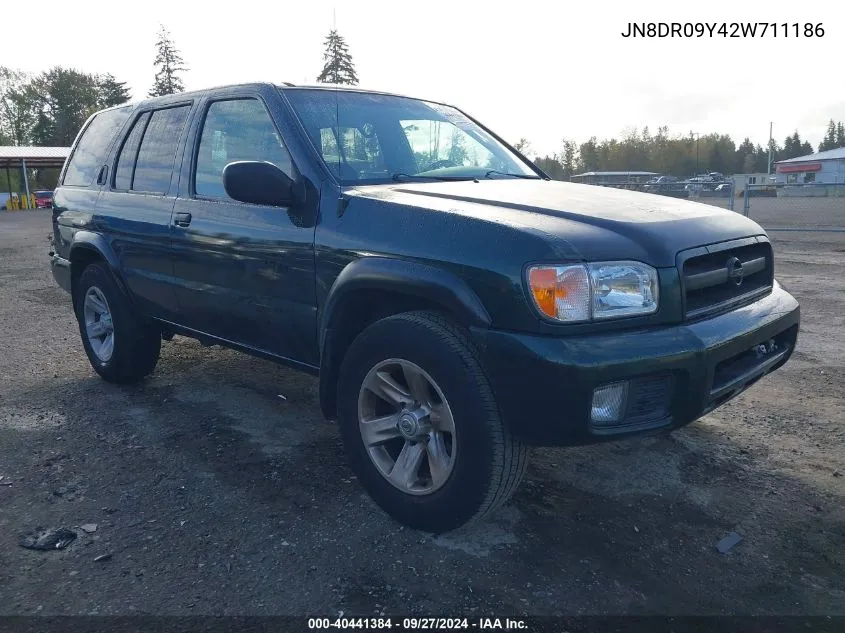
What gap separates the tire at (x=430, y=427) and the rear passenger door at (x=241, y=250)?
0.50 m

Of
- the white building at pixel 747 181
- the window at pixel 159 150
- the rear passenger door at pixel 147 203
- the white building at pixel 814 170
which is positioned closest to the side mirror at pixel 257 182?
the rear passenger door at pixel 147 203

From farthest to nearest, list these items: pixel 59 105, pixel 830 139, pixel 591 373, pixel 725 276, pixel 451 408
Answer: pixel 830 139, pixel 59 105, pixel 725 276, pixel 451 408, pixel 591 373

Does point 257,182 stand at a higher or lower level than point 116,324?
higher

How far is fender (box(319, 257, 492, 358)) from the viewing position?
258 centimetres

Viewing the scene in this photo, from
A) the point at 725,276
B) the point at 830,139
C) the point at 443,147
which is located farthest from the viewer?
the point at 830,139

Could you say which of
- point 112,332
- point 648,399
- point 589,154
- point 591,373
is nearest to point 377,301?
point 591,373

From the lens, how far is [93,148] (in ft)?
17.0

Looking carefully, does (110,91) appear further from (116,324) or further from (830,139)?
(830,139)

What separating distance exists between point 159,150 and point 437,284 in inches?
101

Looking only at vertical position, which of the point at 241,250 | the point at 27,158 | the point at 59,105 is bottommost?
the point at 241,250

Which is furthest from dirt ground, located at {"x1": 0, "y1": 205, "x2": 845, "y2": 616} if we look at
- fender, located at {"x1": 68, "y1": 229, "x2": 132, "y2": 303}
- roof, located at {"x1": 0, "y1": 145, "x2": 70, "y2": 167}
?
roof, located at {"x1": 0, "y1": 145, "x2": 70, "y2": 167}

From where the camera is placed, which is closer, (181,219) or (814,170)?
(181,219)

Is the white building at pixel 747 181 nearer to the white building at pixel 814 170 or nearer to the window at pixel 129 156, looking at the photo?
the white building at pixel 814 170

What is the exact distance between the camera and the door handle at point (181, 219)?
3.94 m
